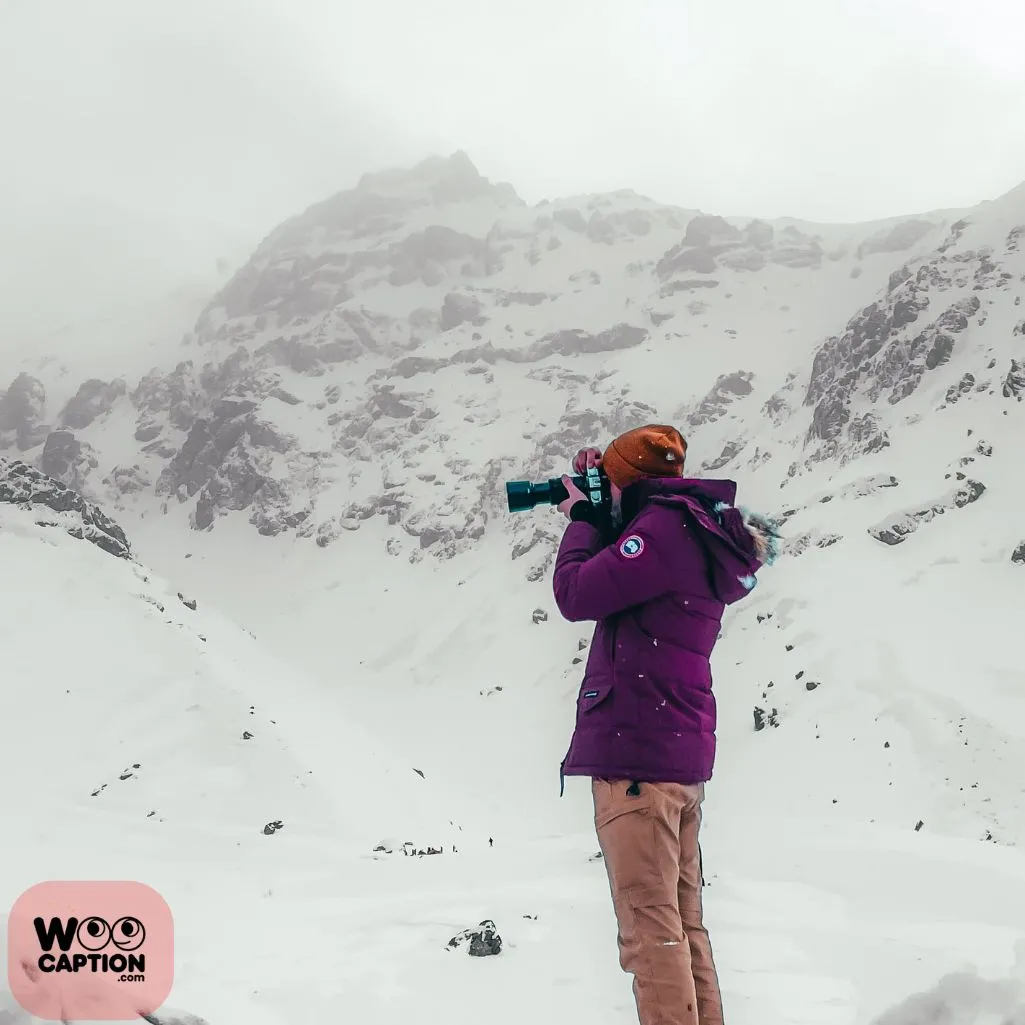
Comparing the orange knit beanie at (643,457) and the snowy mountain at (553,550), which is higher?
the snowy mountain at (553,550)

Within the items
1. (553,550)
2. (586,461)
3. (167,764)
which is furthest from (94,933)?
(553,550)

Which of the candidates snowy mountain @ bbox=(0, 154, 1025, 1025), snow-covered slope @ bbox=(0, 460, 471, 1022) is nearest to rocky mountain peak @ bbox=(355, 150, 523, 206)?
snowy mountain @ bbox=(0, 154, 1025, 1025)

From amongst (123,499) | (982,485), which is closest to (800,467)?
(982,485)

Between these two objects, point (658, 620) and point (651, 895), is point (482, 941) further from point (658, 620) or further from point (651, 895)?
point (658, 620)

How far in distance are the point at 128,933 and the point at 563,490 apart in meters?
2.82

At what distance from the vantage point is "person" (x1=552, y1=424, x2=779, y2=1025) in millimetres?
2426

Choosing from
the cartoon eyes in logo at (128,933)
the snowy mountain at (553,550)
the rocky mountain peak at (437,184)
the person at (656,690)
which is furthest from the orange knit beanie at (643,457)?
the rocky mountain peak at (437,184)

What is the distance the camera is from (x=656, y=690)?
8.47 ft

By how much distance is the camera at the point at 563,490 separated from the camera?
2920 mm

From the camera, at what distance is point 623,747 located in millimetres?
2525

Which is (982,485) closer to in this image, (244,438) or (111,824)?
(111,824)

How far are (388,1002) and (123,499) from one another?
72155 mm

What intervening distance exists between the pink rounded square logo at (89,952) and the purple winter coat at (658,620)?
2053 millimetres

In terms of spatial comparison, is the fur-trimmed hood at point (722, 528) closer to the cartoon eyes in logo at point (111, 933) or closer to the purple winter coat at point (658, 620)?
the purple winter coat at point (658, 620)
